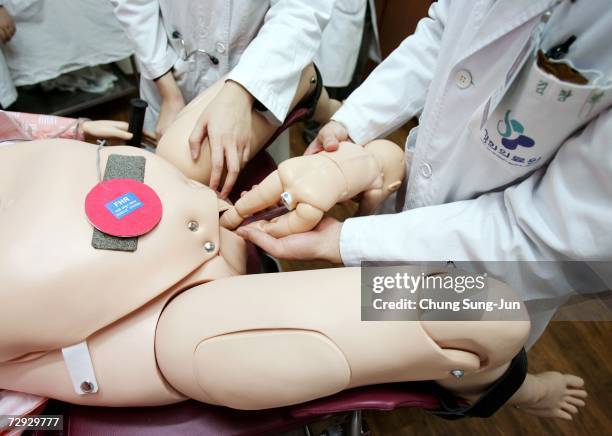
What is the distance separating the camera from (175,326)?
24.0 inches

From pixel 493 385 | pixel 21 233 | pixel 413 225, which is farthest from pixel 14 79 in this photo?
pixel 493 385

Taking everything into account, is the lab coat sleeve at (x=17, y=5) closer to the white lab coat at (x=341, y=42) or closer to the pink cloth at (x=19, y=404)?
the white lab coat at (x=341, y=42)

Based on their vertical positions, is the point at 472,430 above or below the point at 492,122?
below

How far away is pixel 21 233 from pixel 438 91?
0.67 metres

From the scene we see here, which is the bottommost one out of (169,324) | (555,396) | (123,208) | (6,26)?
(6,26)

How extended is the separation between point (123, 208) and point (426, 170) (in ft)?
1.70

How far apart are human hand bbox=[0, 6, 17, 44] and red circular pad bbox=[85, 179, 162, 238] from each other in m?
1.45

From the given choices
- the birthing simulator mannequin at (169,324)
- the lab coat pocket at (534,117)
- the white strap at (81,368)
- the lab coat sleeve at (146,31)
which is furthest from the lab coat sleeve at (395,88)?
the white strap at (81,368)

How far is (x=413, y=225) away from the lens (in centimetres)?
72

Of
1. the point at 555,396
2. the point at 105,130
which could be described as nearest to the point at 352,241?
the point at 555,396

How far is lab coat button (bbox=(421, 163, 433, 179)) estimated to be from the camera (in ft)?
2.56

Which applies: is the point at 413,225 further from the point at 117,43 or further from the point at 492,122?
the point at 117,43

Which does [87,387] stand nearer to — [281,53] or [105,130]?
[105,130]

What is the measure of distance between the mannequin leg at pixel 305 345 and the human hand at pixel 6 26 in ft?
5.36
